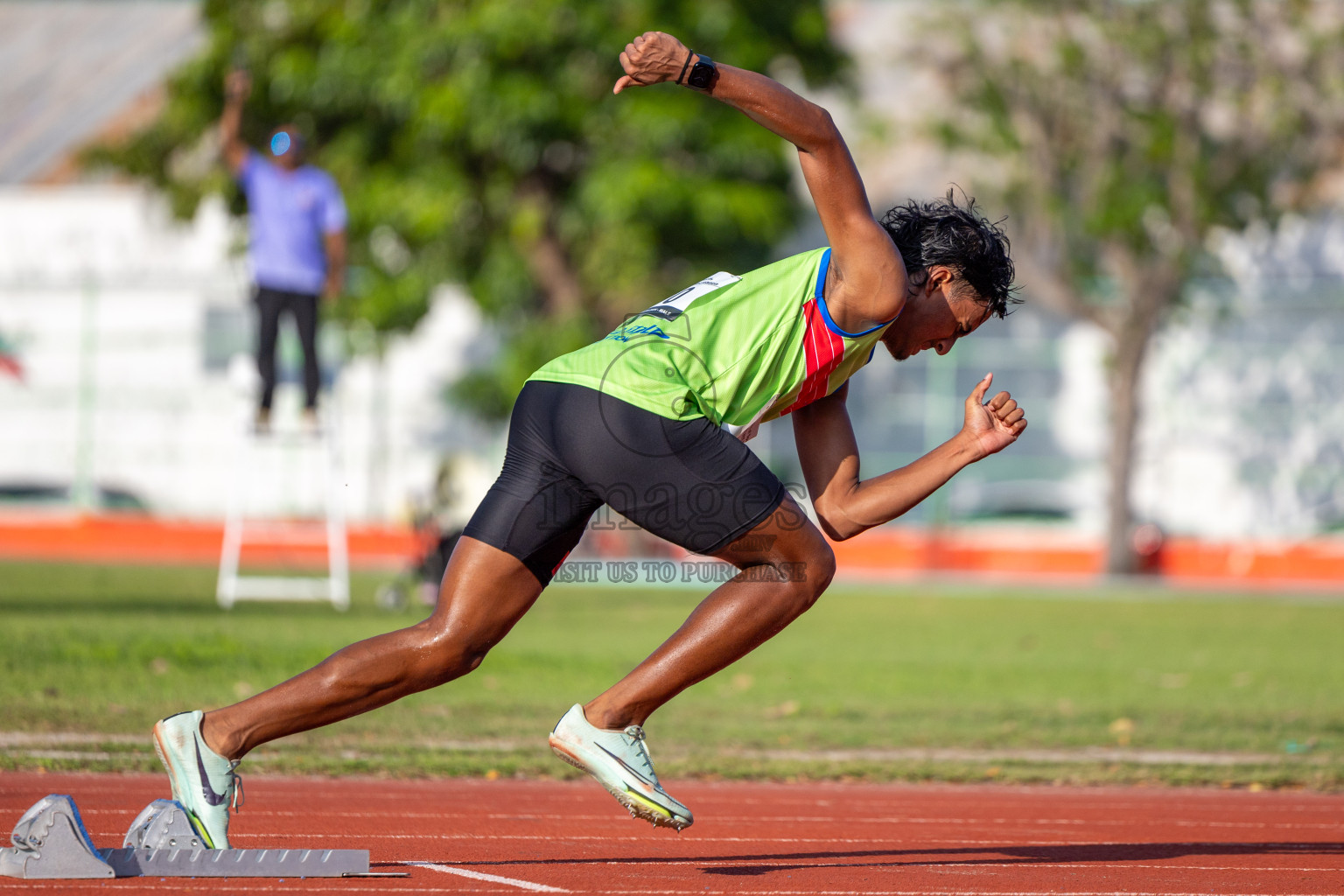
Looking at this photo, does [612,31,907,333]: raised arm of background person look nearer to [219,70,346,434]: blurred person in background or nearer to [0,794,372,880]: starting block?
[0,794,372,880]: starting block

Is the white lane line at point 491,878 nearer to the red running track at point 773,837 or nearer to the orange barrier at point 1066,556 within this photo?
the red running track at point 773,837

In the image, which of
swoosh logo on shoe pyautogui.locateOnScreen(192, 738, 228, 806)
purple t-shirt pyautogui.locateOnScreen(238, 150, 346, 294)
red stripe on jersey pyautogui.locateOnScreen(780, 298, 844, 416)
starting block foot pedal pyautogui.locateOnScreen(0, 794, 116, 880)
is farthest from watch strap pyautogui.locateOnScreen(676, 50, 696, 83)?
purple t-shirt pyautogui.locateOnScreen(238, 150, 346, 294)

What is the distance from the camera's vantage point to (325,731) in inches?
307

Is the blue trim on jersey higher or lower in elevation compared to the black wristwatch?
lower

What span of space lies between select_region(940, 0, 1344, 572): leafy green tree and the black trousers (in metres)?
13.7

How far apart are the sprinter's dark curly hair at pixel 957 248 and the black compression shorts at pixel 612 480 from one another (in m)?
0.72

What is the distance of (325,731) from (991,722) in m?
3.35

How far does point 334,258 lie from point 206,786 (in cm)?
836

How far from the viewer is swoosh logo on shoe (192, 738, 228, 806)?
424 cm

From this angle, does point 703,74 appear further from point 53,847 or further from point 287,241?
point 287,241

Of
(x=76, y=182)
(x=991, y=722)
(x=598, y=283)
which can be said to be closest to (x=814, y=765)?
(x=991, y=722)

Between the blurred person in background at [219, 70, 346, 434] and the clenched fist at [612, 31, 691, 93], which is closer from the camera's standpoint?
the clenched fist at [612, 31, 691, 93]

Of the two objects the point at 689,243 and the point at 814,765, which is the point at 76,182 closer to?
the point at 689,243

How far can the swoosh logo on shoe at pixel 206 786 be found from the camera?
4.24 metres
